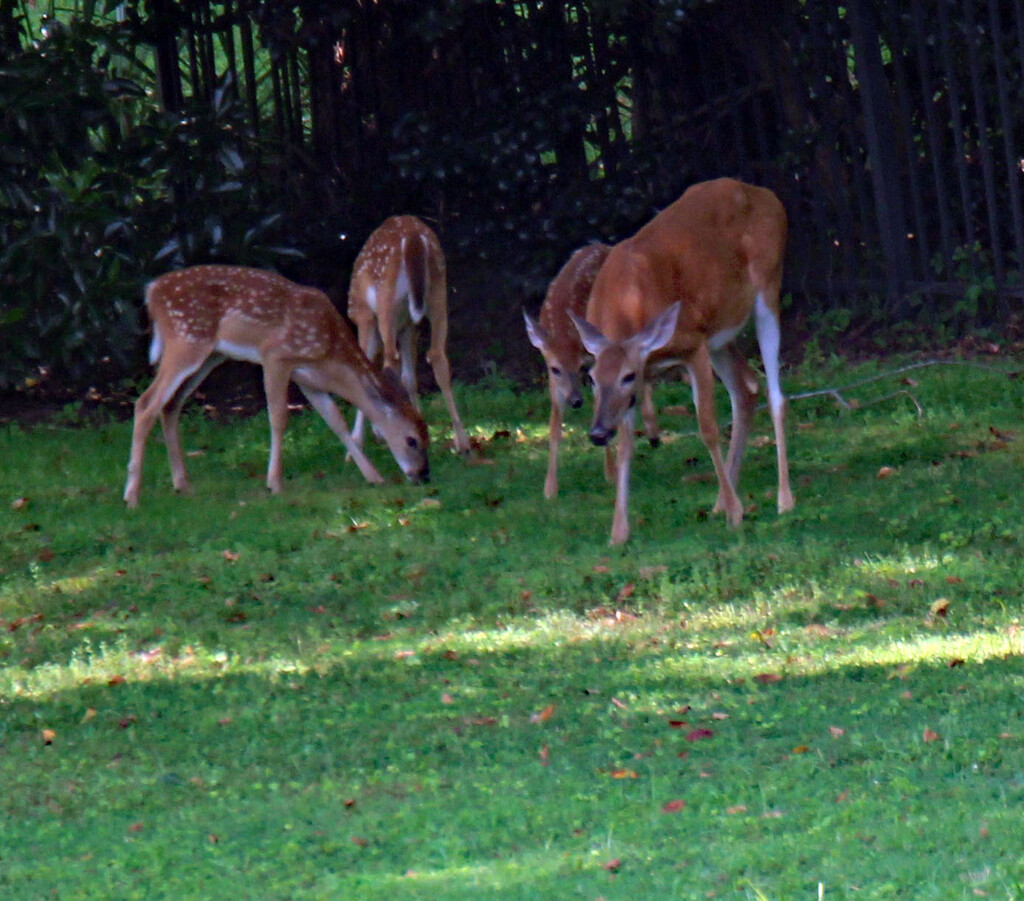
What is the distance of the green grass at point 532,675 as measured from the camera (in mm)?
4680

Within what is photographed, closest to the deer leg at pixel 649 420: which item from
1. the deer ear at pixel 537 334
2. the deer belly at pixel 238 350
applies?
the deer ear at pixel 537 334

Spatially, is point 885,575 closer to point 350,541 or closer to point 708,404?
point 708,404

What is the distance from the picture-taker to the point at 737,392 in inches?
385

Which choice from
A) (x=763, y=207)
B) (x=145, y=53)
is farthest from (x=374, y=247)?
(x=145, y=53)

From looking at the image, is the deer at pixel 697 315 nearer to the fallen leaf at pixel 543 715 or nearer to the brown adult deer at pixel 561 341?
the brown adult deer at pixel 561 341

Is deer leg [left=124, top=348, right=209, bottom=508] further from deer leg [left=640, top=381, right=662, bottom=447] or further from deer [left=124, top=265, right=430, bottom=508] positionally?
deer leg [left=640, top=381, right=662, bottom=447]

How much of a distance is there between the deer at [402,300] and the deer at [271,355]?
331 millimetres

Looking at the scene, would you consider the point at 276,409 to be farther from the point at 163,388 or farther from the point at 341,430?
Answer: the point at 163,388

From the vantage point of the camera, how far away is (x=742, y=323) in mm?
9414

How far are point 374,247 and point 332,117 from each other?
2985 millimetres

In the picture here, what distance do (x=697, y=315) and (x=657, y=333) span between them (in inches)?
21.8

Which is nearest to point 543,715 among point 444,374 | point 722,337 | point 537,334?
point 722,337

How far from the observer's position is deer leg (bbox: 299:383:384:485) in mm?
10727

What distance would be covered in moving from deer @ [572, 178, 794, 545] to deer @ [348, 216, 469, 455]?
2328mm
